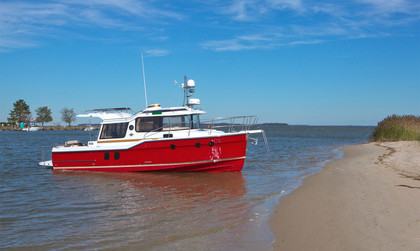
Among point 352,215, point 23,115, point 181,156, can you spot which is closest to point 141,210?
point 352,215

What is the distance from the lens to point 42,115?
117625mm

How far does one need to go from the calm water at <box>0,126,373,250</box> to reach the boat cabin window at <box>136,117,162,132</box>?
198 cm

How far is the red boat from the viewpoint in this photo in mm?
13750

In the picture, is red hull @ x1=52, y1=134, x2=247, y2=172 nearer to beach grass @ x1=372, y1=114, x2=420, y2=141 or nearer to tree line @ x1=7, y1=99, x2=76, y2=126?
beach grass @ x1=372, y1=114, x2=420, y2=141

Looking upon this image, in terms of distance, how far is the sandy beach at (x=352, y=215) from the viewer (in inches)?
209

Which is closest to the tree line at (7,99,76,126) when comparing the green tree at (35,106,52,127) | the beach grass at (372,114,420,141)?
the green tree at (35,106,52,127)

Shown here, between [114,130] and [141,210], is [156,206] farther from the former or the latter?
[114,130]

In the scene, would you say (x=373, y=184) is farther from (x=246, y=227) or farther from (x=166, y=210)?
(x=166, y=210)

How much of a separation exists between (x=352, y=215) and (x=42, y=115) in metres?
127

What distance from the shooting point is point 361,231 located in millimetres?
5723

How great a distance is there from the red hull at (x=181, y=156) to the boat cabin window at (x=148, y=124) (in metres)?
1.01

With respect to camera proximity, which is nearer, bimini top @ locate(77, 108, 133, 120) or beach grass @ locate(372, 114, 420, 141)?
bimini top @ locate(77, 108, 133, 120)

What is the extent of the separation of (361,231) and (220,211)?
10.5 ft

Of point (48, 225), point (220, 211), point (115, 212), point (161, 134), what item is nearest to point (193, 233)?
point (220, 211)
